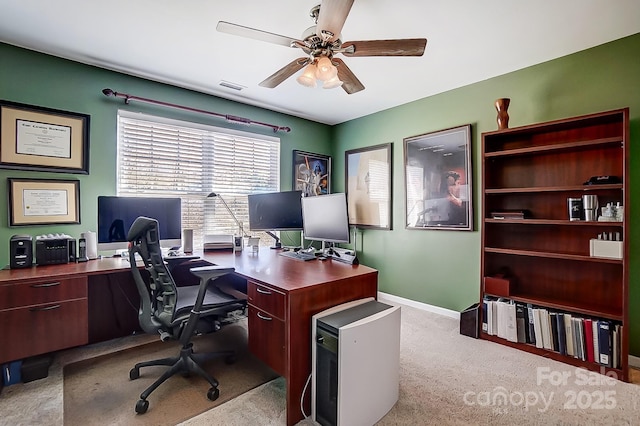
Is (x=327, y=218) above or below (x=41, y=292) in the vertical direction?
above

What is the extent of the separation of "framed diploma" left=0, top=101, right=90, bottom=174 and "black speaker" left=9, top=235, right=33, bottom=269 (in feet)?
2.17

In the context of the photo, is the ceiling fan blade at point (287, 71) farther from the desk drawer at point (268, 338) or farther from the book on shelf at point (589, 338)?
the book on shelf at point (589, 338)

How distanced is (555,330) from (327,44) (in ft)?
8.95

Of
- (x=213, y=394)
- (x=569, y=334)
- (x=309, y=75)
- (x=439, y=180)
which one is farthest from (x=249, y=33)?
(x=569, y=334)

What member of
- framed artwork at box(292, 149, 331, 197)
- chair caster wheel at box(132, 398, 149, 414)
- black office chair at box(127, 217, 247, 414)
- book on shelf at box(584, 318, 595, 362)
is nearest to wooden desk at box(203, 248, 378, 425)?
black office chair at box(127, 217, 247, 414)

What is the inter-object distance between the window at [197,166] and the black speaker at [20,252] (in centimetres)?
84

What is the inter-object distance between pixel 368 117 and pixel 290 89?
51.3 inches

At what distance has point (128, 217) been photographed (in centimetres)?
254

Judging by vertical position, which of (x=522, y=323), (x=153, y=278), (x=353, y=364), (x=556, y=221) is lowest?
(x=522, y=323)

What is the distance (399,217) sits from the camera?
12.3 ft

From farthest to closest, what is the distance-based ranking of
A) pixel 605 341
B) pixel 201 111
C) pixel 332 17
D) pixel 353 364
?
pixel 201 111 → pixel 605 341 → pixel 332 17 → pixel 353 364

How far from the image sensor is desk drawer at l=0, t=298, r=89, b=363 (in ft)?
6.08

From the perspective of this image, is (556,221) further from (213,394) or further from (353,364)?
(213,394)

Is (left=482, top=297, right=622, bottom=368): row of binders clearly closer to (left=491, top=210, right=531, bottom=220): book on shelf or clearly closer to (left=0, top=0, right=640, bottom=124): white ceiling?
(left=491, top=210, right=531, bottom=220): book on shelf
